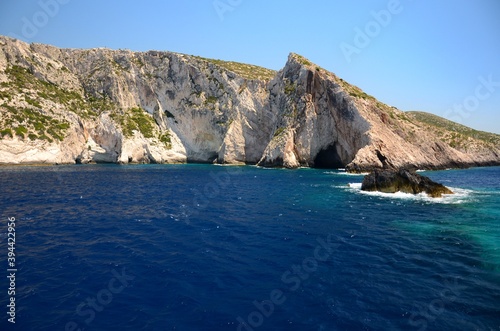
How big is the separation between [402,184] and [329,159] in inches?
2033

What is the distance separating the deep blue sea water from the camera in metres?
11.4

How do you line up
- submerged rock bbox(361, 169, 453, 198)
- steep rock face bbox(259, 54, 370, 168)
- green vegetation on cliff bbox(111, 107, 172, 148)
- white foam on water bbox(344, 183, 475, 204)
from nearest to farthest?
white foam on water bbox(344, 183, 475, 204)
submerged rock bbox(361, 169, 453, 198)
steep rock face bbox(259, 54, 370, 168)
green vegetation on cliff bbox(111, 107, 172, 148)

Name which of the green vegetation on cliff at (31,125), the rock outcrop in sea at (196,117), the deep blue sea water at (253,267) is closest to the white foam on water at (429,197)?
the deep blue sea water at (253,267)

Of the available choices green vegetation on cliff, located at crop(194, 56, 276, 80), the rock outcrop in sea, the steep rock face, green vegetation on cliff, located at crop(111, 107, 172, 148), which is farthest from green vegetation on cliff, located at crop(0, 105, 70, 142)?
the steep rock face

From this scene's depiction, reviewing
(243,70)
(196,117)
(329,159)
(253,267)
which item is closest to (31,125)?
(196,117)

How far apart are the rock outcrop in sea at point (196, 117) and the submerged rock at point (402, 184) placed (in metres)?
29.9

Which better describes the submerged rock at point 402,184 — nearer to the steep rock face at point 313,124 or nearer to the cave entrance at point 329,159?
the steep rock face at point 313,124

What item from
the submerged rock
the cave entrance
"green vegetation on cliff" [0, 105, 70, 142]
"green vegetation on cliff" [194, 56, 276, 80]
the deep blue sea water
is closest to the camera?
the deep blue sea water

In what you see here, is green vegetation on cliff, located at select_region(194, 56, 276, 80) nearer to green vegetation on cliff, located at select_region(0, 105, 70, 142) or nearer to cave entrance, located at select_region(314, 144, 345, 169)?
cave entrance, located at select_region(314, 144, 345, 169)

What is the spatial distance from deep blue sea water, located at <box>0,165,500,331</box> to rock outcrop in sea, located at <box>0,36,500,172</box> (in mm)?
53045

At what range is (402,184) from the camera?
1677 inches

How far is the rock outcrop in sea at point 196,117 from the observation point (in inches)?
3250

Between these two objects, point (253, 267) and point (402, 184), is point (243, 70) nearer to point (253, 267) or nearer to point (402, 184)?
point (402, 184)

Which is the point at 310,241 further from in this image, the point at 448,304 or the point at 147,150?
the point at 147,150
